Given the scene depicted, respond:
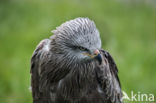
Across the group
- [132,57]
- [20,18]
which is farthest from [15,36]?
[132,57]

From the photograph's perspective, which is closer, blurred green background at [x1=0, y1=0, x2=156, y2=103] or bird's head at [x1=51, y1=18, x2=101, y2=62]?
bird's head at [x1=51, y1=18, x2=101, y2=62]

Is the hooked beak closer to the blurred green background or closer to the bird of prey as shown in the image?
the bird of prey

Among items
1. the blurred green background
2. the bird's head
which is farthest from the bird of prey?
the blurred green background

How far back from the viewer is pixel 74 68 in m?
6.39

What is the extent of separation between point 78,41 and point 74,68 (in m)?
0.55

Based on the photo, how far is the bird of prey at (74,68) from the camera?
602 cm

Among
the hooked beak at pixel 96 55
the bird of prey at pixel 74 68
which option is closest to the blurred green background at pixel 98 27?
the bird of prey at pixel 74 68

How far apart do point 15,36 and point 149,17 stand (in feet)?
11.8

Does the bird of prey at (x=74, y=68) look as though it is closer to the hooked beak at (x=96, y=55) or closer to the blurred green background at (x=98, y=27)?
the hooked beak at (x=96, y=55)

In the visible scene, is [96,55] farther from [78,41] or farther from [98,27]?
[98,27]

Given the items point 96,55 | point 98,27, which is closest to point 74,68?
point 96,55

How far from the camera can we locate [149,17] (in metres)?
12.4

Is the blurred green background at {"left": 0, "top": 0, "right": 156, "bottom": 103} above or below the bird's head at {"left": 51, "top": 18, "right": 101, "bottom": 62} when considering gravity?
below

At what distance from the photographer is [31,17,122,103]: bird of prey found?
6.02m
